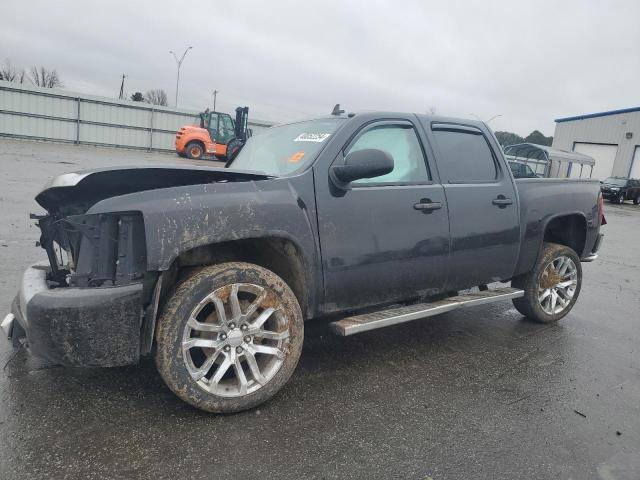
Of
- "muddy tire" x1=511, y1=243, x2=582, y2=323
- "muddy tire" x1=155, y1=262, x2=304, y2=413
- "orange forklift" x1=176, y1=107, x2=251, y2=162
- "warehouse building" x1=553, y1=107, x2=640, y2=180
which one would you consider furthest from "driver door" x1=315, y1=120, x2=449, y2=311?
"warehouse building" x1=553, y1=107, x2=640, y2=180

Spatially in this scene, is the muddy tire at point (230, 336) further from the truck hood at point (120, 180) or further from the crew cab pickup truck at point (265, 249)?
the truck hood at point (120, 180)

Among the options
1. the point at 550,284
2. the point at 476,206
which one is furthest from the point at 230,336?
the point at 550,284

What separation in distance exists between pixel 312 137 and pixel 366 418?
6.48 ft

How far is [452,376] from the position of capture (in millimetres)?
3586

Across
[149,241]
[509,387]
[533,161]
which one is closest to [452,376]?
[509,387]

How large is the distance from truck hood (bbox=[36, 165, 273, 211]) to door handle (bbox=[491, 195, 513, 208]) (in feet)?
6.98

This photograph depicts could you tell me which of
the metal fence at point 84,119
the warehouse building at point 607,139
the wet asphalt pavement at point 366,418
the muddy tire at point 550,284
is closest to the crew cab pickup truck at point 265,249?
the wet asphalt pavement at point 366,418

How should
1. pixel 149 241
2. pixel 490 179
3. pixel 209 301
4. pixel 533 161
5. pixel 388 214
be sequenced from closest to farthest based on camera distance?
pixel 149 241
pixel 209 301
pixel 388 214
pixel 490 179
pixel 533 161

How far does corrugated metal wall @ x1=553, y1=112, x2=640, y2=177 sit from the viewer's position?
36156mm

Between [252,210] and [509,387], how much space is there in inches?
87.3

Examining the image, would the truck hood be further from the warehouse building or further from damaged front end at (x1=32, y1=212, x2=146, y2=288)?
the warehouse building

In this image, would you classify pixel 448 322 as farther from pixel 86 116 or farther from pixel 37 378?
pixel 86 116

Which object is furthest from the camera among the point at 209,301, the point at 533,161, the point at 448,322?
the point at 533,161

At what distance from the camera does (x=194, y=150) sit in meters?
26.3
